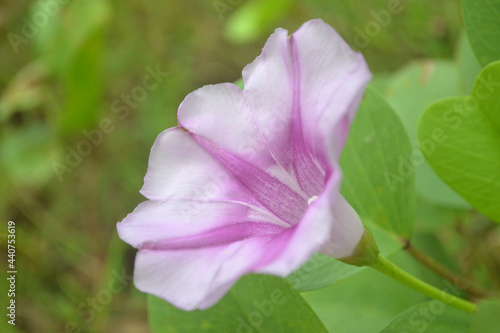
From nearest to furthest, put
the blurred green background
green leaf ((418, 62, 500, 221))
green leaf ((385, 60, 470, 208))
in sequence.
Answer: green leaf ((418, 62, 500, 221)) → green leaf ((385, 60, 470, 208)) → the blurred green background

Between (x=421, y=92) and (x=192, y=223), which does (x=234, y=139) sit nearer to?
(x=192, y=223)

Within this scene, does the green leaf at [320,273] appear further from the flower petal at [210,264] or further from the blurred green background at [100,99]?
the blurred green background at [100,99]

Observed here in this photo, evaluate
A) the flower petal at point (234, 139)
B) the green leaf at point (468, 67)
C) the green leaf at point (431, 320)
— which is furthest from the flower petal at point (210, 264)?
the green leaf at point (468, 67)

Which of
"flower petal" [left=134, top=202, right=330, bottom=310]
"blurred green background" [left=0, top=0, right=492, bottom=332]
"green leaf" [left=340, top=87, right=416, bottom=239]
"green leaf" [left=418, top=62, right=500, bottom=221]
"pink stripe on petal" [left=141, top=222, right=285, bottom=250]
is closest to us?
"flower petal" [left=134, top=202, right=330, bottom=310]

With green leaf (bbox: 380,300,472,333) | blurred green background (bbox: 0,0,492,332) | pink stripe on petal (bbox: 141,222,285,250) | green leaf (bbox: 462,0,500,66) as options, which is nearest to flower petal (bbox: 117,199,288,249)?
pink stripe on petal (bbox: 141,222,285,250)

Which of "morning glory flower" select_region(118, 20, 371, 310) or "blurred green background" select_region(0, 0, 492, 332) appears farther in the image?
"blurred green background" select_region(0, 0, 492, 332)

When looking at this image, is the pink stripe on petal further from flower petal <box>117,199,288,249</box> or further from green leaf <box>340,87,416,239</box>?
green leaf <box>340,87,416,239</box>

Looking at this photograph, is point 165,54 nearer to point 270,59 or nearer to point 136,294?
point 136,294
